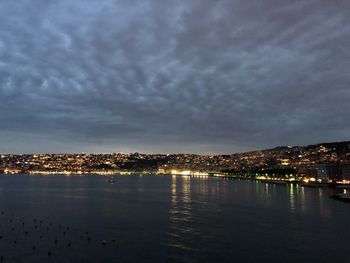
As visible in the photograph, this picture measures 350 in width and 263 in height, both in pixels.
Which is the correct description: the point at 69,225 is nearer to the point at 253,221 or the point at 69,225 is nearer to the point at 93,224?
the point at 93,224

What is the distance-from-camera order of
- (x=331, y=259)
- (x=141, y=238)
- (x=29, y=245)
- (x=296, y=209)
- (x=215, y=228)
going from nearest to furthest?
1. (x=331, y=259)
2. (x=29, y=245)
3. (x=141, y=238)
4. (x=215, y=228)
5. (x=296, y=209)

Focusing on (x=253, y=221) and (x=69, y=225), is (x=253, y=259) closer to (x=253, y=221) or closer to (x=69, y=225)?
(x=253, y=221)

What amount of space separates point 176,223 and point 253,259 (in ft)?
84.2

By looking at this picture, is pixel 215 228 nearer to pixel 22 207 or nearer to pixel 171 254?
pixel 171 254

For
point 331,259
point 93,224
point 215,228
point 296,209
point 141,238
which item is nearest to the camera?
Answer: point 331,259

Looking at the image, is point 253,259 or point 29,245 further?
point 29,245

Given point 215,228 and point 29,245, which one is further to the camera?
point 215,228

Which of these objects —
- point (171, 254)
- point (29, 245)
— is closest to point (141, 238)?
point (171, 254)

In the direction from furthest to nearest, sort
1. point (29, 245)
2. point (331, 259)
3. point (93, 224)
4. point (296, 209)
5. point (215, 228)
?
point (296, 209) < point (93, 224) < point (215, 228) < point (29, 245) < point (331, 259)

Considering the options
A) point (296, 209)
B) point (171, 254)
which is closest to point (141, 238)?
point (171, 254)

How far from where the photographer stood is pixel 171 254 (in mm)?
46906

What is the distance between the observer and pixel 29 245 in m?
52.8

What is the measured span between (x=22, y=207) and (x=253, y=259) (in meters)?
68.5

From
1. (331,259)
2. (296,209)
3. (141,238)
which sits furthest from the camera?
(296,209)
